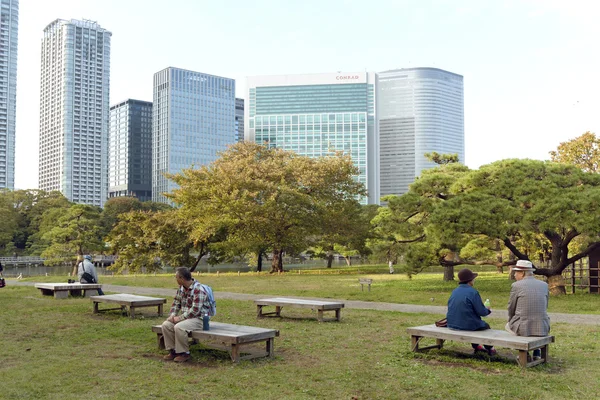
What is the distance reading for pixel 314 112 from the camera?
166 metres

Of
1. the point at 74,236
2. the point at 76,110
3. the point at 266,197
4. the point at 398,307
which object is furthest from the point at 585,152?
the point at 76,110

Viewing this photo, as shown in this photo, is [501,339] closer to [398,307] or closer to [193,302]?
[193,302]

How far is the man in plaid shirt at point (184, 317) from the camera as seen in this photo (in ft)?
24.4

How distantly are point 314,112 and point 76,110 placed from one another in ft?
257

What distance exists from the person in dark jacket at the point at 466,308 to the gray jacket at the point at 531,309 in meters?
0.39

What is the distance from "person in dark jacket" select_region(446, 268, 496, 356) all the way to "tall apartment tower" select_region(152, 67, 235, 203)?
18095 cm

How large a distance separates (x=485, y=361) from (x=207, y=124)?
633 ft

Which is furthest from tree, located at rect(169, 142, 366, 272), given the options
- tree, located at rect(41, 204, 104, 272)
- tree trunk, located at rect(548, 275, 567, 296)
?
tree trunk, located at rect(548, 275, 567, 296)

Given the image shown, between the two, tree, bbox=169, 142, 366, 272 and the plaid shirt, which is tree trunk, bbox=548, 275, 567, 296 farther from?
tree, bbox=169, 142, 366, 272

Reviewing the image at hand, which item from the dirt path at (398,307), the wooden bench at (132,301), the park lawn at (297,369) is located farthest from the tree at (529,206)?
the wooden bench at (132,301)

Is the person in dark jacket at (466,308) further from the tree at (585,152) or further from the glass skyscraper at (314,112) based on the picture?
the glass skyscraper at (314,112)

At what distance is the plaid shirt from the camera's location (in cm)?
756

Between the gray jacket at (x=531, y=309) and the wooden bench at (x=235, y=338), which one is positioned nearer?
the gray jacket at (x=531, y=309)

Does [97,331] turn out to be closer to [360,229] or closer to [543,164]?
[543,164]
